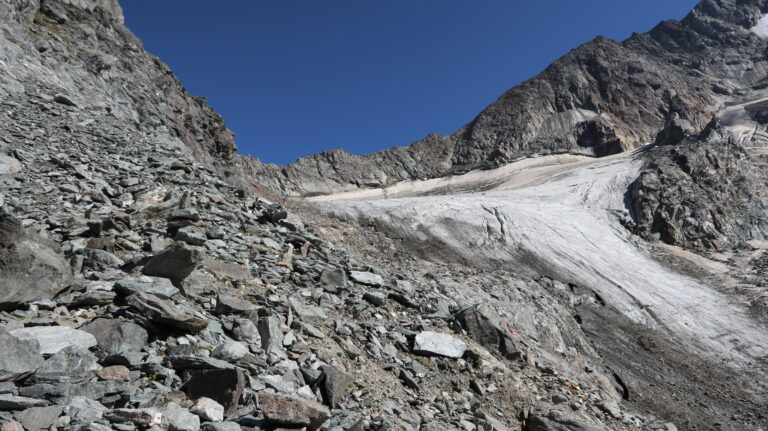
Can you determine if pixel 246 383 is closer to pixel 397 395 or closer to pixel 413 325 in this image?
pixel 397 395

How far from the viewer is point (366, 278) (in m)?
10.5

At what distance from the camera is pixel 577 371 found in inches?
521

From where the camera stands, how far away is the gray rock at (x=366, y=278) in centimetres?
1039

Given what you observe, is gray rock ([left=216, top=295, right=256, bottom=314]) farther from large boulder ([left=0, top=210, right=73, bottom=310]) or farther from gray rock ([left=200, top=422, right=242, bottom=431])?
gray rock ([left=200, top=422, right=242, bottom=431])

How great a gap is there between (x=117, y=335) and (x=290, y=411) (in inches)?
87.0

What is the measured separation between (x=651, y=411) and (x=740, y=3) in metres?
232

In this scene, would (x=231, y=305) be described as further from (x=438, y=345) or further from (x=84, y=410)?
(x=438, y=345)

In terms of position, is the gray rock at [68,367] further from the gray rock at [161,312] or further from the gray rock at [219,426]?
the gray rock at [219,426]

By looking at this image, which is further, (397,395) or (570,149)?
(570,149)

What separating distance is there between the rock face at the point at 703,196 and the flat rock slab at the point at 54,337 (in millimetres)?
49337

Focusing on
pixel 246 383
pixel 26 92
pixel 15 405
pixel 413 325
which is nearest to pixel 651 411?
pixel 413 325

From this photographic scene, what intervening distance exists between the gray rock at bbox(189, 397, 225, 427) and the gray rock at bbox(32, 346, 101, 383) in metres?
1.09

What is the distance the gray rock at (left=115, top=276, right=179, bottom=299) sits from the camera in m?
5.63

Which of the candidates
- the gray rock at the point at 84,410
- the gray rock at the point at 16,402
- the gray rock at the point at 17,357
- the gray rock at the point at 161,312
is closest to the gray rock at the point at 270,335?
the gray rock at the point at 161,312
